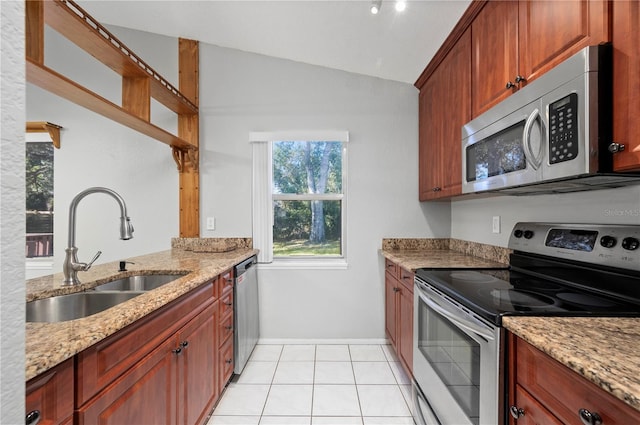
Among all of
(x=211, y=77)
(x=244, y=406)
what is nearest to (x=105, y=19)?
(x=211, y=77)

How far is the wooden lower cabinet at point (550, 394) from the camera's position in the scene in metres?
0.64

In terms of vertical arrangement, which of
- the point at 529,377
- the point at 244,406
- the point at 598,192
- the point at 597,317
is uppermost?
the point at 598,192

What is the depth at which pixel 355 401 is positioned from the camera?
1.98m

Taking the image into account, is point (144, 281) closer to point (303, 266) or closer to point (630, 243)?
point (303, 266)

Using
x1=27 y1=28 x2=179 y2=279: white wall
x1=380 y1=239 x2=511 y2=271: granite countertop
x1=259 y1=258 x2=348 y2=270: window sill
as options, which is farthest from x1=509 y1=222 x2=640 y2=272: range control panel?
x1=27 y1=28 x2=179 y2=279: white wall

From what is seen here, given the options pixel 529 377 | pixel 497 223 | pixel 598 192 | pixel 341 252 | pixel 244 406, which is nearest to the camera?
pixel 529 377

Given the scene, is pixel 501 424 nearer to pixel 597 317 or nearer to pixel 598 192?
pixel 597 317

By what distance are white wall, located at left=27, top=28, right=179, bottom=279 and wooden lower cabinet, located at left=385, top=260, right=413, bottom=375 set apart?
2.09 meters

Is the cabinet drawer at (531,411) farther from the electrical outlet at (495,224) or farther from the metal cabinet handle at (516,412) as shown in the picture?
the electrical outlet at (495,224)

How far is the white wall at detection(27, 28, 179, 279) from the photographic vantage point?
286 centimetres

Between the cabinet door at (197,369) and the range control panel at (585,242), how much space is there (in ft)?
6.10

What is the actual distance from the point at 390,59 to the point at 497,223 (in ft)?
5.17

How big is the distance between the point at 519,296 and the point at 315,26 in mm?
2234

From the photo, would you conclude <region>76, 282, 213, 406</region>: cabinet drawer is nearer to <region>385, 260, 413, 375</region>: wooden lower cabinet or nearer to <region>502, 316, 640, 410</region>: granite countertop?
<region>502, 316, 640, 410</region>: granite countertop
